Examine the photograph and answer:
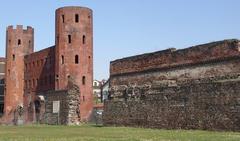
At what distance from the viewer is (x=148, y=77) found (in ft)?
102

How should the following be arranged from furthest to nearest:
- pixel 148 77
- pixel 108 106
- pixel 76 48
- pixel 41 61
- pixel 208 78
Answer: pixel 41 61
pixel 76 48
pixel 108 106
pixel 148 77
pixel 208 78

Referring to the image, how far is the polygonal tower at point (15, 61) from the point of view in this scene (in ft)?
211

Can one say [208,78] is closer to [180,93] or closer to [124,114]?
[180,93]

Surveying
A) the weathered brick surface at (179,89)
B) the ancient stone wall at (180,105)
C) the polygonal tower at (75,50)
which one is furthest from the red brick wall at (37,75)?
the ancient stone wall at (180,105)

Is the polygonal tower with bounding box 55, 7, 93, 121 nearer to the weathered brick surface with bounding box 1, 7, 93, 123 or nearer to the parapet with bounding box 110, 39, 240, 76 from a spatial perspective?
the weathered brick surface with bounding box 1, 7, 93, 123

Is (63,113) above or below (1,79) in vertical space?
below

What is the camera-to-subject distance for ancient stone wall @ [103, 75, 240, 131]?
24.5 metres

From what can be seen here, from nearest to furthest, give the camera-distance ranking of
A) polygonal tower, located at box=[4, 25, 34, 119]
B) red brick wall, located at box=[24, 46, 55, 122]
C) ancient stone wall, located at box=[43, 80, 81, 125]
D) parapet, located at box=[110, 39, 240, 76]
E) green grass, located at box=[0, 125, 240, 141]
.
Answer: green grass, located at box=[0, 125, 240, 141]
parapet, located at box=[110, 39, 240, 76]
ancient stone wall, located at box=[43, 80, 81, 125]
red brick wall, located at box=[24, 46, 55, 122]
polygonal tower, located at box=[4, 25, 34, 119]

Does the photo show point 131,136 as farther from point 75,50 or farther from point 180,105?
point 75,50

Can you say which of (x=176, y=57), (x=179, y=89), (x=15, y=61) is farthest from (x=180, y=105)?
(x=15, y=61)

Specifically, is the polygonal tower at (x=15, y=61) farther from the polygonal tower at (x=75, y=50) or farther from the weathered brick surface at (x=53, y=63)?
the polygonal tower at (x=75, y=50)

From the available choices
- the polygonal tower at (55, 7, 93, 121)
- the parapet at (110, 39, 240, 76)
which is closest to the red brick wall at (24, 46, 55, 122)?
the polygonal tower at (55, 7, 93, 121)

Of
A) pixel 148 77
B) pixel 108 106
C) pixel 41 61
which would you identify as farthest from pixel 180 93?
pixel 41 61

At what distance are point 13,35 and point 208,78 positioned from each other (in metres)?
43.2
